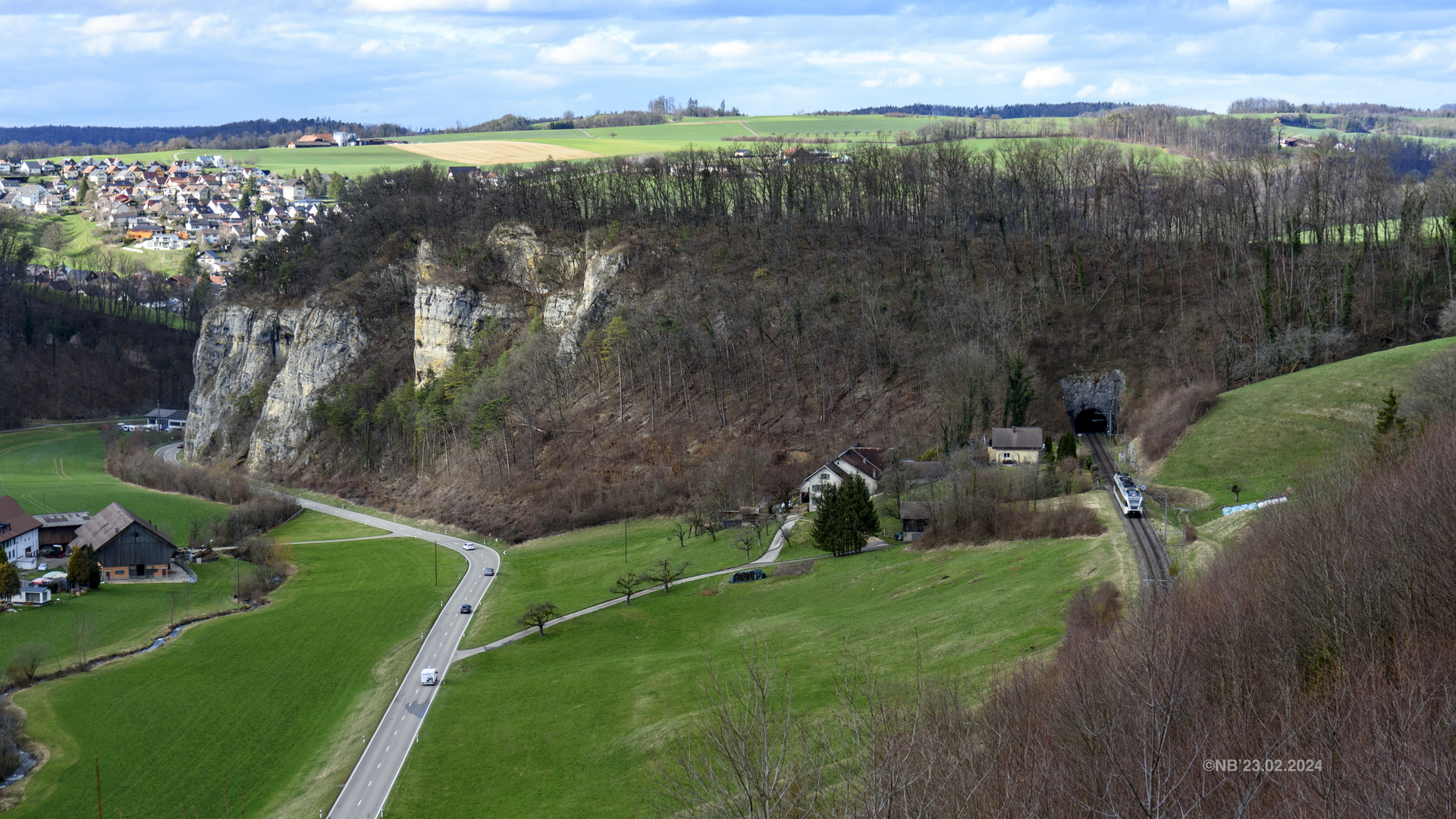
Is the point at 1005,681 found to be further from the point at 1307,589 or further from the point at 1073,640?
the point at 1307,589

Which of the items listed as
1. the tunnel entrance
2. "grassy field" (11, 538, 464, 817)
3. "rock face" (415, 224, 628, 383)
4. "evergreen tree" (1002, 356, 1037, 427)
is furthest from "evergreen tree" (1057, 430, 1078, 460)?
"rock face" (415, 224, 628, 383)

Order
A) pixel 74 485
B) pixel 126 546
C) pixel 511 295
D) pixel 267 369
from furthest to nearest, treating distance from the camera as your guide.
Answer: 1. pixel 267 369
2. pixel 511 295
3. pixel 74 485
4. pixel 126 546

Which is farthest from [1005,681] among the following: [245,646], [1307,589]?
[245,646]

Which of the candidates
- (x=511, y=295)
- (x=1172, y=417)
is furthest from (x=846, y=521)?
(x=511, y=295)

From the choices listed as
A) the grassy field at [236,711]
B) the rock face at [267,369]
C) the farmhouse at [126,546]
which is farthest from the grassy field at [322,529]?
the rock face at [267,369]

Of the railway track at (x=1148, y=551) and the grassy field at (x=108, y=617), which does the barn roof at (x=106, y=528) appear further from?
the railway track at (x=1148, y=551)

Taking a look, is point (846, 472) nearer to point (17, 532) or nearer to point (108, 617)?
point (108, 617)

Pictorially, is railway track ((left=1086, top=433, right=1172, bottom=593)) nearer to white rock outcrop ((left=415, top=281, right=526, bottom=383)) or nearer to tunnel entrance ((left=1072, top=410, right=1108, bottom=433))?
tunnel entrance ((left=1072, top=410, right=1108, bottom=433))
